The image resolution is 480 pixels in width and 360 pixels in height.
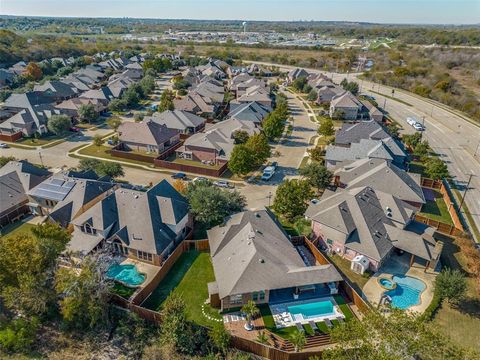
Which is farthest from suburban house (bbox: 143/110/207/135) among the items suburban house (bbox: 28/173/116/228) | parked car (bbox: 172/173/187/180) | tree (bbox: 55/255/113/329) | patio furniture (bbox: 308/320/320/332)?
patio furniture (bbox: 308/320/320/332)

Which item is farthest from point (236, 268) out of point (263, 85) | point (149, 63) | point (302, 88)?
point (149, 63)

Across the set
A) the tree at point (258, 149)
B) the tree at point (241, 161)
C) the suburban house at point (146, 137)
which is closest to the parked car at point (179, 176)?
the tree at point (241, 161)

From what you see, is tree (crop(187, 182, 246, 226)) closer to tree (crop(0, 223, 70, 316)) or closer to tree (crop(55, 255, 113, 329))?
tree (crop(55, 255, 113, 329))

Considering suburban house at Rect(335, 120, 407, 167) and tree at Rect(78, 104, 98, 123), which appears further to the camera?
tree at Rect(78, 104, 98, 123)

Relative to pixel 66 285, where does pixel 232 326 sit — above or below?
below

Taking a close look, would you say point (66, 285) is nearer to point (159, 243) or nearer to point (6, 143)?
point (159, 243)

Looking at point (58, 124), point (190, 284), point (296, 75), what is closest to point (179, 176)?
point (190, 284)
